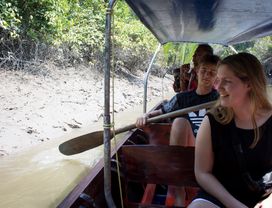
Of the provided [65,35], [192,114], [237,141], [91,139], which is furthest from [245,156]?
[65,35]

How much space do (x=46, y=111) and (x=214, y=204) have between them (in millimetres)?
6594

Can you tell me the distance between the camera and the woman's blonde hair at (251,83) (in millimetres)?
1765

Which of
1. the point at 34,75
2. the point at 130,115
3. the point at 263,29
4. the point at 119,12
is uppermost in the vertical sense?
the point at 119,12

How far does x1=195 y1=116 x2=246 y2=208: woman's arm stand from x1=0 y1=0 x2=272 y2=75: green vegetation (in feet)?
17.3

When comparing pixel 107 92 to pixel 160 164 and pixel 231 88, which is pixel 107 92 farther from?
pixel 231 88

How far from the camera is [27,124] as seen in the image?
6.96 meters

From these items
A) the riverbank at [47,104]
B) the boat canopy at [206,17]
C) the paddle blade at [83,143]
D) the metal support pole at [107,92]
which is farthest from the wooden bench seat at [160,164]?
the riverbank at [47,104]

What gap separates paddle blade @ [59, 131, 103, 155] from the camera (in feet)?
10.5

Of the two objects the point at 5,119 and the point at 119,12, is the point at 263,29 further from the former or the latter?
Result: the point at 119,12

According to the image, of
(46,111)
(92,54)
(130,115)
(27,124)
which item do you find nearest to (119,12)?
(92,54)

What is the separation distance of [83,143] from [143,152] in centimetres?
109

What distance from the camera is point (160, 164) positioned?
2.37 m

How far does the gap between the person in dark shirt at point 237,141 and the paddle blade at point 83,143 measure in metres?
1.51

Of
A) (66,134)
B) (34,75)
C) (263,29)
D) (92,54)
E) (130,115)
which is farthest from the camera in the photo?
(92,54)
